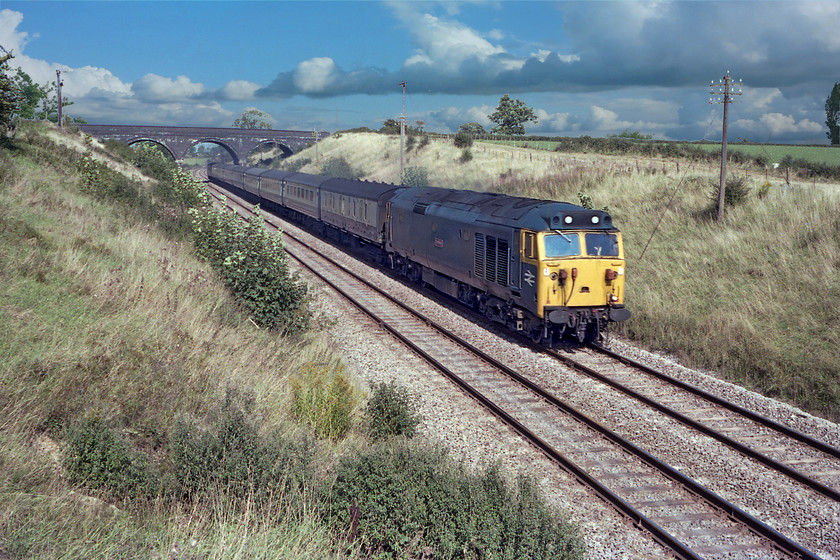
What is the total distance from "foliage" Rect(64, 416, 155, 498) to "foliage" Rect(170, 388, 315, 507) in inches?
15.4

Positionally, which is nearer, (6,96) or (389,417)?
(389,417)

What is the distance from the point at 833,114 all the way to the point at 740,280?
5334 centimetres

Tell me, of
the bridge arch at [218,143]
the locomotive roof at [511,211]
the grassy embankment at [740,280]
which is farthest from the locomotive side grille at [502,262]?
the bridge arch at [218,143]

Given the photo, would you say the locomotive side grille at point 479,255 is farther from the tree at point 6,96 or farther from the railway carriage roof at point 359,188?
the tree at point 6,96

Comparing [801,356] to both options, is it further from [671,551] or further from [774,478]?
[671,551]

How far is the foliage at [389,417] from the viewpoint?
9.74m

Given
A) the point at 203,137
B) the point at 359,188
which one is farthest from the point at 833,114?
the point at 203,137

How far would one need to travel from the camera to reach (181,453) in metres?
6.97

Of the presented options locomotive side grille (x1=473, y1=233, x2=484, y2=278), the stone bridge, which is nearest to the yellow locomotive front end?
A: locomotive side grille (x1=473, y1=233, x2=484, y2=278)

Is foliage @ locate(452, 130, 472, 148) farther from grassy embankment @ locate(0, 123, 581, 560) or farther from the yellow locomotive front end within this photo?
grassy embankment @ locate(0, 123, 581, 560)

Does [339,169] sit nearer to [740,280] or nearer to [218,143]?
[218,143]

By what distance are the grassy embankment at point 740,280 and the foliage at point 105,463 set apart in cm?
1131

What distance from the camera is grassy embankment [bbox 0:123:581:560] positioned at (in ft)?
18.7

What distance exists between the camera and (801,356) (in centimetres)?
1353
